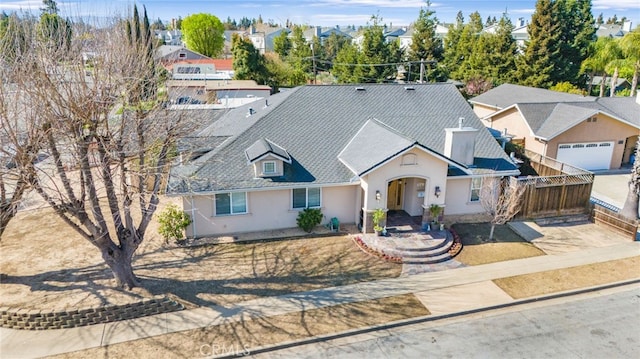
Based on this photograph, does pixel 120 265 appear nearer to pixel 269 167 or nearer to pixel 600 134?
pixel 269 167

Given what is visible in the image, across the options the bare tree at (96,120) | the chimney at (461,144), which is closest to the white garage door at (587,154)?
the chimney at (461,144)

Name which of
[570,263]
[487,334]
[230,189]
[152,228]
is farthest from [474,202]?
[152,228]

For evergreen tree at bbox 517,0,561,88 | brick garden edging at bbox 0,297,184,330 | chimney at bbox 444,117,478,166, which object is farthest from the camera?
evergreen tree at bbox 517,0,561,88

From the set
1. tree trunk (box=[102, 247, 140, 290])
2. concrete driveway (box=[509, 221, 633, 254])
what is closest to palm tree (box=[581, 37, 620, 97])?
concrete driveway (box=[509, 221, 633, 254])

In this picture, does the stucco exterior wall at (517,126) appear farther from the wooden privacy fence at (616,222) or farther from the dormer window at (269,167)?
the dormer window at (269,167)

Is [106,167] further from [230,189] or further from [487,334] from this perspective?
[487,334]

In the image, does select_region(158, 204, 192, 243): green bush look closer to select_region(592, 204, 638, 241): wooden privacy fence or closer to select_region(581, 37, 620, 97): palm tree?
select_region(592, 204, 638, 241): wooden privacy fence

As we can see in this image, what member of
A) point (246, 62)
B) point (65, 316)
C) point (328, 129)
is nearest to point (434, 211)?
point (328, 129)
